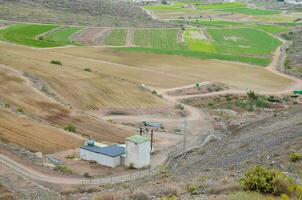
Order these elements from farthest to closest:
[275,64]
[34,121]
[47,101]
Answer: [275,64] < [47,101] < [34,121]

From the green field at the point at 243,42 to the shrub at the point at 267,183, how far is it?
91.8 metres

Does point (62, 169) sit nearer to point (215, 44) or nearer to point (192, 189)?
point (192, 189)

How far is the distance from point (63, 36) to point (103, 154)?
79013 mm

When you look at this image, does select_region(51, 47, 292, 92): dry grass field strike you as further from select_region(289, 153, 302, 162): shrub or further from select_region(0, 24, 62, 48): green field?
select_region(289, 153, 302, 162): shrub

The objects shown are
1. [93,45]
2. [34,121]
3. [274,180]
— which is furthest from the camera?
[93,45]

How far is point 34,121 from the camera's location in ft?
160

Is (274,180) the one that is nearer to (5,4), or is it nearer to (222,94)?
(222,94)

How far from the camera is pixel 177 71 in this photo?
85.7m

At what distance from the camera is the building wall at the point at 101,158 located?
40.1 meters

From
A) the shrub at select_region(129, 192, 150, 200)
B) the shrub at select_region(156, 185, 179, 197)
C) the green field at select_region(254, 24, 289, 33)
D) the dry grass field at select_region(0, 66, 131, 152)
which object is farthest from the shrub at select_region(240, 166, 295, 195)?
the green field at select_region(254, 24, 289, 33)

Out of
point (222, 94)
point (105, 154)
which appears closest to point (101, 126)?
point (105, 154)

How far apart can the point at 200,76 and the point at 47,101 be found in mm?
31883

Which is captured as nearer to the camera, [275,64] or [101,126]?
[101,126]

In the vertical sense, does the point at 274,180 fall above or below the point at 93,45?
above
